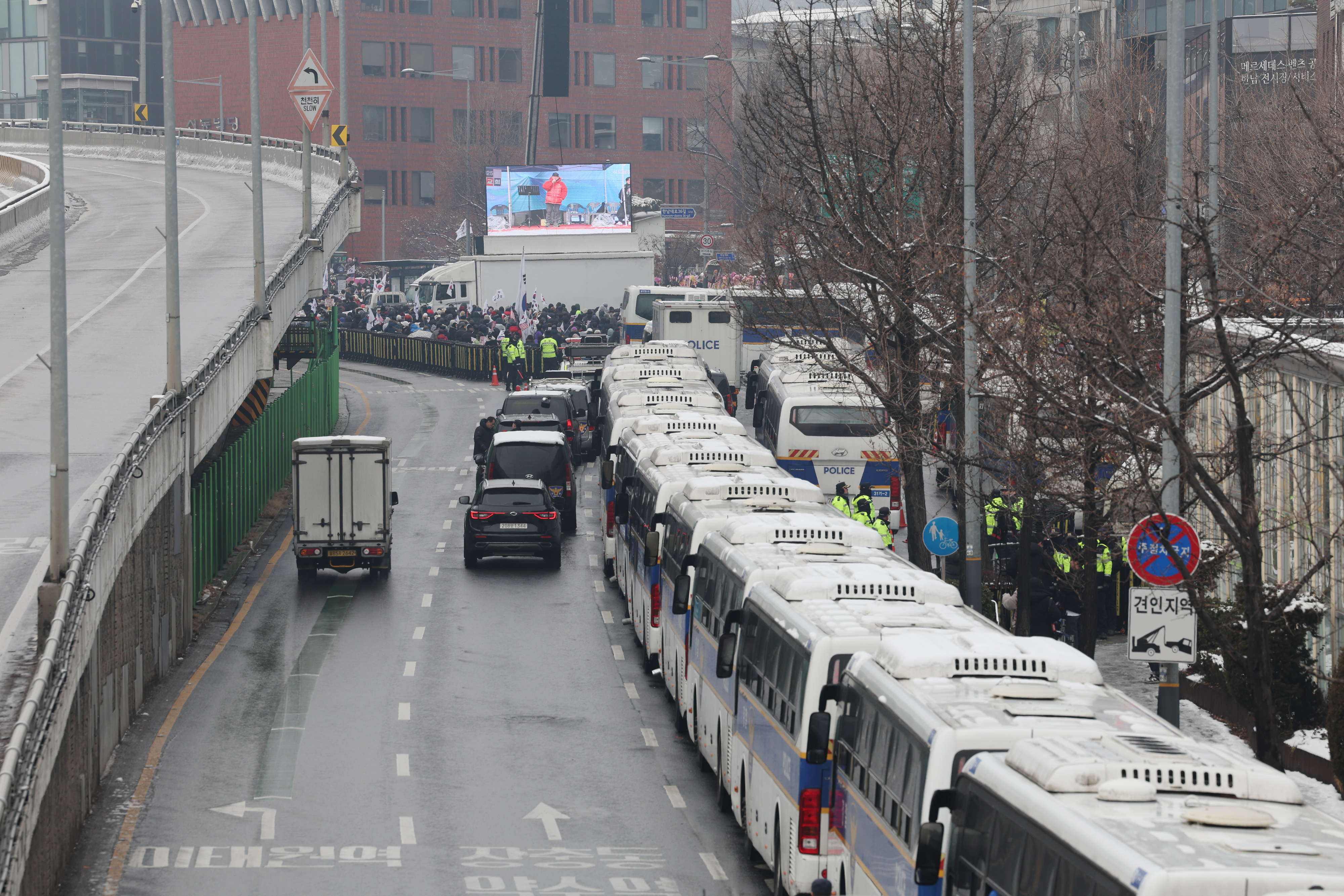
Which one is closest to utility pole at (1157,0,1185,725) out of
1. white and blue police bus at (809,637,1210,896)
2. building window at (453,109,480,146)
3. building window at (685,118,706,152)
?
white and blue police bus at (809,637,1210,896)

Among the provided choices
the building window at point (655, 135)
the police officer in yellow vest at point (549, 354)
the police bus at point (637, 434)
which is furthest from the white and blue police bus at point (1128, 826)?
the building window at point (655, 135)

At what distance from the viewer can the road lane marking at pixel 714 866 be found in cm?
1802

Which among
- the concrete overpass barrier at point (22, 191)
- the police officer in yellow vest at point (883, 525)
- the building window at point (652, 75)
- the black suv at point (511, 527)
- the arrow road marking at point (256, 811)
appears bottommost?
the arrow road marking at point (256, 811)

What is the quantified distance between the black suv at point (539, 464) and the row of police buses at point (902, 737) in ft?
40.3

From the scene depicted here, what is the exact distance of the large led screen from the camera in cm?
9944

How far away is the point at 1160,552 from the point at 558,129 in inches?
5289

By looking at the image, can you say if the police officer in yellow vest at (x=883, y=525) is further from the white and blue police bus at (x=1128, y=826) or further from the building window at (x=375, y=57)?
the building window at (x=375, y=57)

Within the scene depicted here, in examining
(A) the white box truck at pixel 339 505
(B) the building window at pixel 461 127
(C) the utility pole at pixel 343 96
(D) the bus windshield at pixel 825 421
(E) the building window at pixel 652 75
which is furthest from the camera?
(E) the building window at pixel 652 75

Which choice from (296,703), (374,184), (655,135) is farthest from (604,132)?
(296,703)

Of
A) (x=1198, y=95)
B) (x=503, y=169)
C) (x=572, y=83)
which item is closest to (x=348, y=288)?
(x=503, y=169)

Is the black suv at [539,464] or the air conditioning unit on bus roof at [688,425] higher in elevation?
the air conditioning unit on bus roof at [688,425]

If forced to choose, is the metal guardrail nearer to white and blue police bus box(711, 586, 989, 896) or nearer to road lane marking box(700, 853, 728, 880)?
white and blue police bus box(711, 586, 989, 896)

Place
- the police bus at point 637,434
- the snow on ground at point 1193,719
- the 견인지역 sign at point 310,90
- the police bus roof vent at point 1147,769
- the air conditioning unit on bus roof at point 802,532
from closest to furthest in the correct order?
the police bus roof vent at point 1147,769
the snow on ground at point 1193,719
the air conditioning unit on bus roof at point 802,532
the police bus at point 637,434
the 견인지역 sign at point 310,90

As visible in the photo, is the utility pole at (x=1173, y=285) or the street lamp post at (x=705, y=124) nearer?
the utility pole at (x=1173, y=285)
